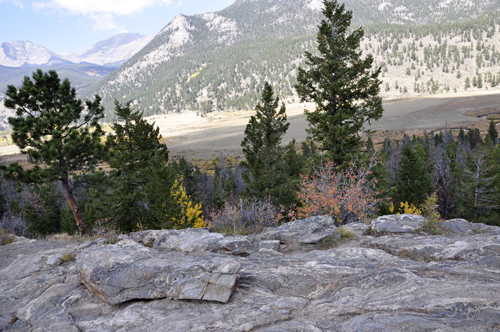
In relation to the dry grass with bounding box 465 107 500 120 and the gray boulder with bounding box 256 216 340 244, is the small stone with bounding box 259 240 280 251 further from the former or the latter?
the dry grass with bounding box 465 107 500 120

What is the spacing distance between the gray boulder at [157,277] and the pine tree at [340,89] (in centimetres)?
1242

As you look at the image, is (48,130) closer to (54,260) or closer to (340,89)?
(54,260)

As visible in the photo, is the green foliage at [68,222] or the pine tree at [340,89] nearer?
the pine tree at [340,89]

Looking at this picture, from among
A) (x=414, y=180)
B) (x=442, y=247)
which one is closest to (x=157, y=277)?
(x=442, y=247)

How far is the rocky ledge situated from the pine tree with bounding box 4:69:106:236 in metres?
9.66

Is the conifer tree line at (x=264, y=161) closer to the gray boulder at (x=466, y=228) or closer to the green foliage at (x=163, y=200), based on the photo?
the green foliage at (x=163, y=200)

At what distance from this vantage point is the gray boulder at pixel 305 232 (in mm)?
9227

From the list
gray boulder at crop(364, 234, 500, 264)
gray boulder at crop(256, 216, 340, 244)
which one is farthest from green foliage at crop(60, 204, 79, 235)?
gray boulder at crop(364, 234, 500, 264)

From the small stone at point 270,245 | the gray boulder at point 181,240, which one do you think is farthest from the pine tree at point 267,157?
the small stone at point 270,245

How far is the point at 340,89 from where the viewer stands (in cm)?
1650

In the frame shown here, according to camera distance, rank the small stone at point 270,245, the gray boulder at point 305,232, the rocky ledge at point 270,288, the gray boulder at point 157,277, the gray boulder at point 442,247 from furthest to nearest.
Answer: the gray boulder at point 305,232
the small stone at point 270,245
the gray boulder at point 442,247
the gray boulder at point 157,277
the rocky ledge at point 270,288

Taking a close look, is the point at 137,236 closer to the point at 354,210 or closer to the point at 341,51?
the point at 354,210

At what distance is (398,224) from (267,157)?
49.2 ft

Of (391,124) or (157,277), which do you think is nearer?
(157,277)
